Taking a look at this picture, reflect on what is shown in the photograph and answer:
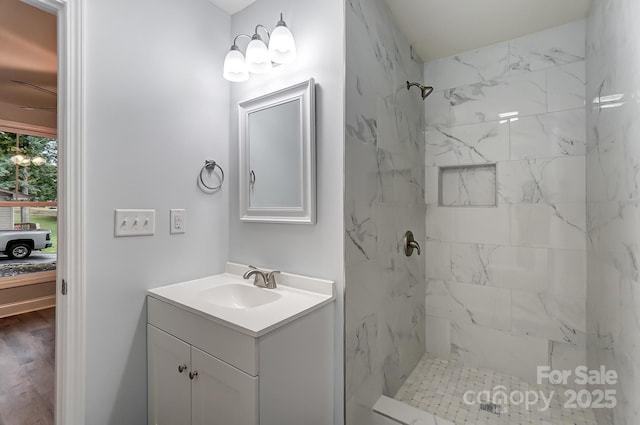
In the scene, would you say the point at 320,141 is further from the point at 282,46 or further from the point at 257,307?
the point at 257,307

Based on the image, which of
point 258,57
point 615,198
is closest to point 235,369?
point 258,57

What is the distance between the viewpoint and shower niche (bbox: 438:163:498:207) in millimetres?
2002

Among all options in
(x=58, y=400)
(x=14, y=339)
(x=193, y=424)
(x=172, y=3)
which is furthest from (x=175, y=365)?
(x=14, y=339)

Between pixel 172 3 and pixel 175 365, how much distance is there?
1748 millimetres

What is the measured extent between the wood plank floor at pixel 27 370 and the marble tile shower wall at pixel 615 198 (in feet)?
9.13

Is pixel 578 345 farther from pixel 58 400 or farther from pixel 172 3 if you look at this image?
pixel 172 3

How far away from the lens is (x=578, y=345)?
1714 millimetres

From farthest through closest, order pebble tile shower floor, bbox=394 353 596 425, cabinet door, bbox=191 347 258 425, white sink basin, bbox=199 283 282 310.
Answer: pebble tile shower floor, bbox=394 353 596 425, white sink basin, bbox=199 283 282 310, cabinet door, bbox=191 347 258 425

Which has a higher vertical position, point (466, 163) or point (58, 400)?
point (466, 163)

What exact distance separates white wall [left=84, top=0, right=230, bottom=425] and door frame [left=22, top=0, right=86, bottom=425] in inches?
1.3

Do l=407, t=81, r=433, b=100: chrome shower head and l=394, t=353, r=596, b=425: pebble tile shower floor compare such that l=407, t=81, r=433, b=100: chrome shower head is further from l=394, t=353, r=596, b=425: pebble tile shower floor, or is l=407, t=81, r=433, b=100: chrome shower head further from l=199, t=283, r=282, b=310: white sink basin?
l=394, t=353, r=596, b=425: pebble tile shower floor

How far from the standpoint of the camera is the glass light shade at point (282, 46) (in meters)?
1.35

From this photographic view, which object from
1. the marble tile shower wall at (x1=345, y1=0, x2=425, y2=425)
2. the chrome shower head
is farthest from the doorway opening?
the chrome shower head

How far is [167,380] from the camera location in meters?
1.27
